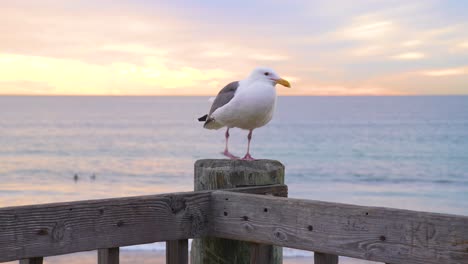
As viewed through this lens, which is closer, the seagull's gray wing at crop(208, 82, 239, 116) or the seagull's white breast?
the seagull's white breast

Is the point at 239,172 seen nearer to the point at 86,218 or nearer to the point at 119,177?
the point at 86,218

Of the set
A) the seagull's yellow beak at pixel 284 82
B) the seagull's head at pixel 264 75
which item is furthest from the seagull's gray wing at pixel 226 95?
the seagull's yellow beak at pixel 284 82

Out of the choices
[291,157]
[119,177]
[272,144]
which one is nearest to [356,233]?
[119,177]

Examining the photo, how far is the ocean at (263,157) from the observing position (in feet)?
94.6

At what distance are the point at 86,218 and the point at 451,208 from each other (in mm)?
24390

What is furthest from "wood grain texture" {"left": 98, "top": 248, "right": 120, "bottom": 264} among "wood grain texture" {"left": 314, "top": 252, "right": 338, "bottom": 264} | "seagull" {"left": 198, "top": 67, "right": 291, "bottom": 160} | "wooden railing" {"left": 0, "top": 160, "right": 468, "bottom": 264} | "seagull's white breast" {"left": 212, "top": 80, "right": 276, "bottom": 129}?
"seagull's white breast" {"left": 212, "top": 80, "right": 276, "bottom": 129}

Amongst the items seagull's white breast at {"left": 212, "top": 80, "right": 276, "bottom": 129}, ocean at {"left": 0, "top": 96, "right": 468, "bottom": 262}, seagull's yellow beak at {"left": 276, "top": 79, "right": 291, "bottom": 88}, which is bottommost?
ocean at {"left": 0, "top": 96, "right": 468, "bottom": 262}

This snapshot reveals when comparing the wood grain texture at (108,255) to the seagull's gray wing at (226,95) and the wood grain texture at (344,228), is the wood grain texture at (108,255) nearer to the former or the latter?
the wood grain texture at (344,228)

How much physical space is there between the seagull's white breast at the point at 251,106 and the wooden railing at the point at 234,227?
8.05ft

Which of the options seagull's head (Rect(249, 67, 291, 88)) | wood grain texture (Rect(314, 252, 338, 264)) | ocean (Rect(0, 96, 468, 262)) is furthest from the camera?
ocean (Rect(0, 96, 468, 262))

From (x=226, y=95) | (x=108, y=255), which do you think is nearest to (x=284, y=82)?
(x=226, y=95)

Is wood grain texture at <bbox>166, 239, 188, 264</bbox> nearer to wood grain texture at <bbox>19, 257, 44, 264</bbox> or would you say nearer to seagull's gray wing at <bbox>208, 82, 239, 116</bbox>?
wood grain texture at <bbox>19, 257, 44, 264</bbox>

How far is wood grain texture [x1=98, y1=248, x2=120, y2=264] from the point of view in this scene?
2525 millimetres

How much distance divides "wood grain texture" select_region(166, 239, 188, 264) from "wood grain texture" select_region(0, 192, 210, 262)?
0.11 feet
